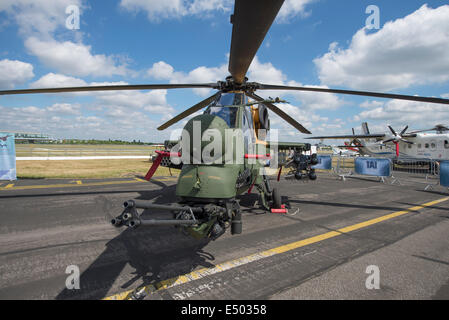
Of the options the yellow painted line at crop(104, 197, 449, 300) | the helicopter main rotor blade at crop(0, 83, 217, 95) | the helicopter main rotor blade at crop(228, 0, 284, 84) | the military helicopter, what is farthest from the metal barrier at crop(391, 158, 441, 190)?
the helicopter main rotor blade at crop(228, 0, 284, 84)

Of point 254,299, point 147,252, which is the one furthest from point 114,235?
point 254,299

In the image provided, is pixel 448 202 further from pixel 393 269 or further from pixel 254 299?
pixel 254 299

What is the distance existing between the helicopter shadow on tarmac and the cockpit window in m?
2.41

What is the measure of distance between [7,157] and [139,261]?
12802 mm

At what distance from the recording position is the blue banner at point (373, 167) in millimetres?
14289

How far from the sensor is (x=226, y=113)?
4.75 metres

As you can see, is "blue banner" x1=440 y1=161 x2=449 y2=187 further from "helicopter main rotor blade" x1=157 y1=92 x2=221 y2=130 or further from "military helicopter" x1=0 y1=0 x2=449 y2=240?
"helicopter main rotor blade" x1=157 y1=92 x2=221 y2=130

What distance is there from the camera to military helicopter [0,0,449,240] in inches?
81.4

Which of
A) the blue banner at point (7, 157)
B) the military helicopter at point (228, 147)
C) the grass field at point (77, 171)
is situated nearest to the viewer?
the military helicopter at point (228, 147)

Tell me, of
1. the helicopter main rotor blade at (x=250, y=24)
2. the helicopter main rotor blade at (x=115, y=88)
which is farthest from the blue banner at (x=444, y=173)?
the helicopter main rotor blade at (x=250, y=24)

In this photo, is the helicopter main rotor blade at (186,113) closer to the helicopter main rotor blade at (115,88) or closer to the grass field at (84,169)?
the helicopter main rotor blade at (115,88)

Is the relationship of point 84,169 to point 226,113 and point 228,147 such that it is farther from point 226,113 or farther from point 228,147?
point 228,147

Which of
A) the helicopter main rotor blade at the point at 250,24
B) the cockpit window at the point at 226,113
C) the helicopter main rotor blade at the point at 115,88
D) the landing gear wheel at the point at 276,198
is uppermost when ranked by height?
the helicopter main rotor blade at the point at 115,88

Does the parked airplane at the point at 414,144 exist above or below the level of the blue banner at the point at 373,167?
above
